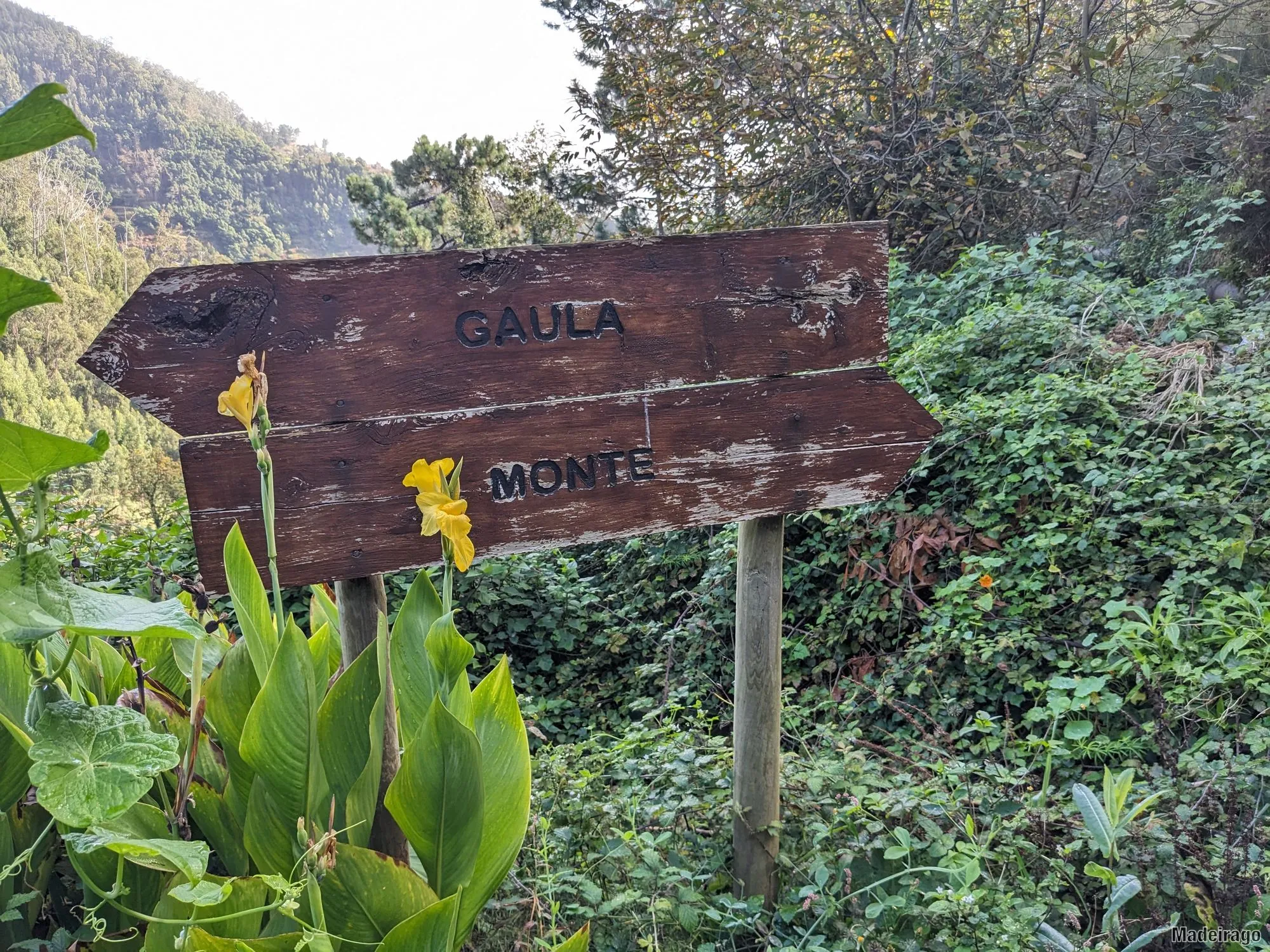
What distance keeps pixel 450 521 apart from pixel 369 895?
0.43 meters

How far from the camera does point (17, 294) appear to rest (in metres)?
0.53

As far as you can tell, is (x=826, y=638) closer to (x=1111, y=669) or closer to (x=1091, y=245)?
(x=1111, y=669)

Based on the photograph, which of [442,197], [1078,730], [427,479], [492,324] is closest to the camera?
[427,479]

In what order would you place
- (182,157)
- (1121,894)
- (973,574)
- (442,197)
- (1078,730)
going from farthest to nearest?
(182,157)
(442,197)
(973,574)
(1078,730)
(1121,894)

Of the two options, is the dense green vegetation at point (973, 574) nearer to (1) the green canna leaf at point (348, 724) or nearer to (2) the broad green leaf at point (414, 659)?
(2) the broad green leaf at point (414, 659)

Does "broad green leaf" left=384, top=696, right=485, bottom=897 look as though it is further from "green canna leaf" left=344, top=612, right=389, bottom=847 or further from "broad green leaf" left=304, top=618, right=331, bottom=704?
"broad green leaf" left=304, top=618, right=331, bottom=704

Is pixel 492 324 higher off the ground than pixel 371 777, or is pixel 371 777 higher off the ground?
pixel 492 324

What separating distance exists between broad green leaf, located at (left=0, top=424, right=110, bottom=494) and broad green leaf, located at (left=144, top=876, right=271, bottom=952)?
45 cm

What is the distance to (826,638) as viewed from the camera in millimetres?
2883

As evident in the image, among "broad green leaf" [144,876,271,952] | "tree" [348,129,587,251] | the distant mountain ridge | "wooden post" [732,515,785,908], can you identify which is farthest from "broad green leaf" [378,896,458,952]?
the distant mountain ridge

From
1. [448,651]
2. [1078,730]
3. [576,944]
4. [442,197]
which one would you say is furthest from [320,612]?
[442,197]

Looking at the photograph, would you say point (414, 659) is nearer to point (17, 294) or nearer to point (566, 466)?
point (566, 466)

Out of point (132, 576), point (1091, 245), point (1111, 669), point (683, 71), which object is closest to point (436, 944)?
point (1111, 669)

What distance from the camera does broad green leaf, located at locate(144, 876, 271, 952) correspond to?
0.82m
